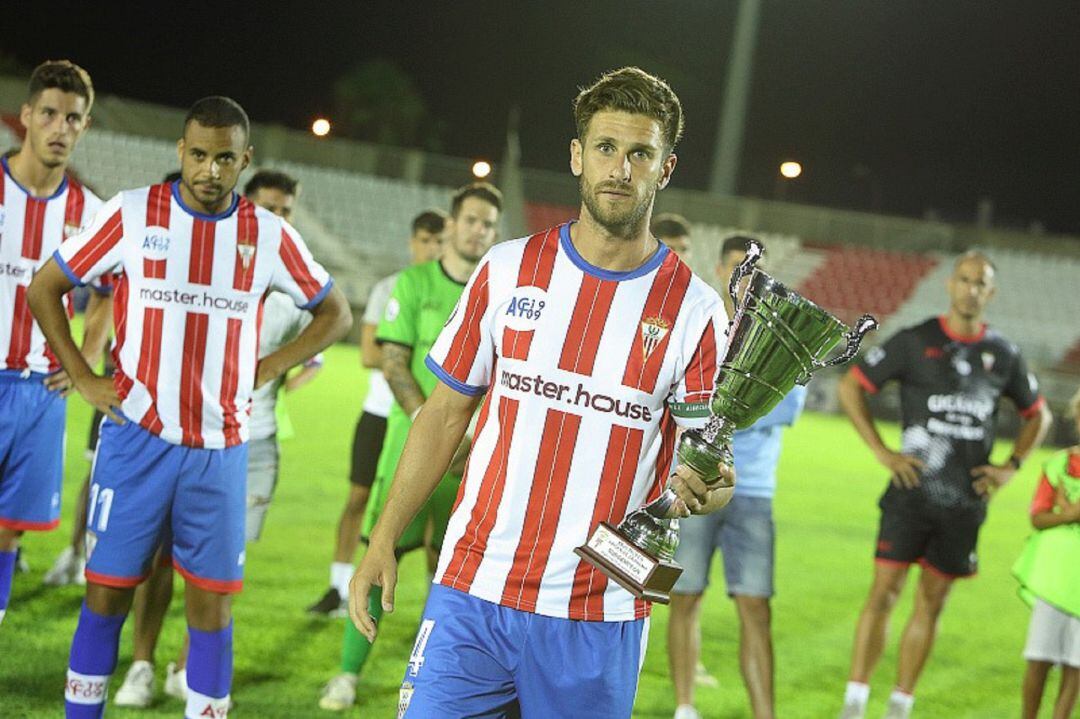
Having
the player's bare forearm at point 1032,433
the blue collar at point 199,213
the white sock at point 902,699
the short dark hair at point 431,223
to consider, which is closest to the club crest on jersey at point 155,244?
the blue collar at point 199,213

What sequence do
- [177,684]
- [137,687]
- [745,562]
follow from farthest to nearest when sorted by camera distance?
[745,562]
[177,684]
[137,687]

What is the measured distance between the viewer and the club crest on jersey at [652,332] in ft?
10.6

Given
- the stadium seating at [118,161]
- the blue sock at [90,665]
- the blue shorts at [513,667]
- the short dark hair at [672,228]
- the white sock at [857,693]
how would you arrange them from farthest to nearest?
the stadium seating at [118,161] < the short dark hair at [672,228] < the white sock at [857,693] < the blue sock at [90,665] < the blue shorts at [513,667]

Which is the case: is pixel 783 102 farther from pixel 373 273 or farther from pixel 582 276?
pixel 582 276

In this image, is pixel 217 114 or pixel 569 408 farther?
pixel 217 114

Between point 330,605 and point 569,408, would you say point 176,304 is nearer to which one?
point 569,408

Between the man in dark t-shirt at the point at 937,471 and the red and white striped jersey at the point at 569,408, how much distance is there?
3.49 meters

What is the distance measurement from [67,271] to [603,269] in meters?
2.17

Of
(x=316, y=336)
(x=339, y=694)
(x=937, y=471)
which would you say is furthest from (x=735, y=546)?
(x=316, y=336)

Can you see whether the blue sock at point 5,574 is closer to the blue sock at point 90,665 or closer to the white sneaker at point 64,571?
the blue sock at point 90,665

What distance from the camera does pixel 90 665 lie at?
4.44 meters

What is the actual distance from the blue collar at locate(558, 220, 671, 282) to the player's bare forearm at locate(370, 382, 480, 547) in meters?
0.42

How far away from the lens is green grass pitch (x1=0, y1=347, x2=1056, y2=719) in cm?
593

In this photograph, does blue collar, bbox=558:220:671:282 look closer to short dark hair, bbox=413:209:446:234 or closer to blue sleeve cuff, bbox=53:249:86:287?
blue sleeve cuff, bbox=53:249:86:287
